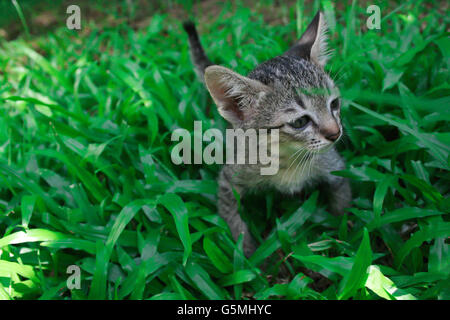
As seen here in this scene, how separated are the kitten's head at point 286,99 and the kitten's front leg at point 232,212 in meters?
0.48

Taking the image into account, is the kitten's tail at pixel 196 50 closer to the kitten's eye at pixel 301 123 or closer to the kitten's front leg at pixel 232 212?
the kitten's front leg at pixel 232 212

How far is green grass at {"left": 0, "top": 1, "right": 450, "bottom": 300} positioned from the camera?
2.29 metres

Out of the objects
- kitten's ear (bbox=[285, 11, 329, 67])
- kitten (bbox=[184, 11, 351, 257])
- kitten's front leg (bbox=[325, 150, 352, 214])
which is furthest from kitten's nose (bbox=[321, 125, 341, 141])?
kitten's ear (bbox=[285, 11, 329, 67])

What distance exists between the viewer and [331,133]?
2309 mm

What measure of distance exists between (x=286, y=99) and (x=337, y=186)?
30.6 inches

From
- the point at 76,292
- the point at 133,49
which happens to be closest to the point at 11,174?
the point at 76,292

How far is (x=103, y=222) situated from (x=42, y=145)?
123 centimetres

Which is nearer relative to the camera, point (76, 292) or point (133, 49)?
point (76, 292)

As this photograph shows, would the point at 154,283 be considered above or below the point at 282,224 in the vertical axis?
below

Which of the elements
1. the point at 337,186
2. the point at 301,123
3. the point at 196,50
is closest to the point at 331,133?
the point at 301,123

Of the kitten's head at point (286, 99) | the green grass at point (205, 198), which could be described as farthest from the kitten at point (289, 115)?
the green grass at point (205, 198)

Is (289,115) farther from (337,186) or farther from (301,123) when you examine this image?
(337,186)

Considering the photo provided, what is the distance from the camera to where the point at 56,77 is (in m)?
4.04
